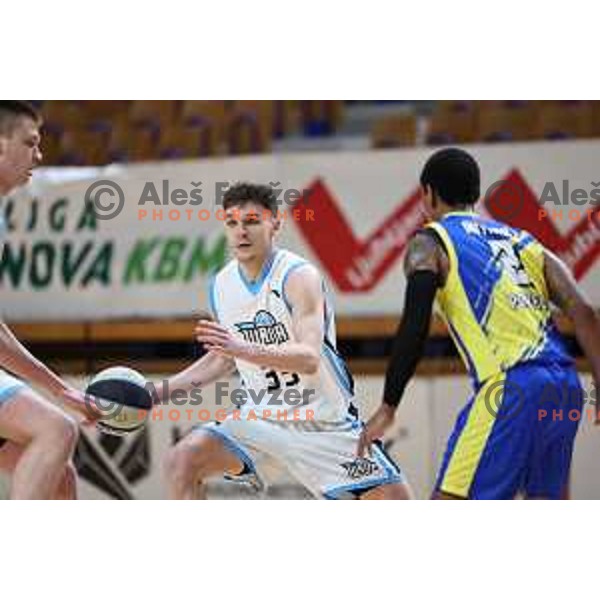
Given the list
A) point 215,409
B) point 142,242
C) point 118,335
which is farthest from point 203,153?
point 215,409

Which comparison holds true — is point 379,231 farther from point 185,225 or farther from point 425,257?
point 425,257

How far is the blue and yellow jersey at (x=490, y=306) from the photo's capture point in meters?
5.06

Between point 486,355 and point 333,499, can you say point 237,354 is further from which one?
point 486,355

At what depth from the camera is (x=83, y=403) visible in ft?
19.1

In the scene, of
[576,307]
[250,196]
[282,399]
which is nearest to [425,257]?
[576,307]

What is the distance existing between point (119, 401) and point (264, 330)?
65cm

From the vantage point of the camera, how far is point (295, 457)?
19.3ft

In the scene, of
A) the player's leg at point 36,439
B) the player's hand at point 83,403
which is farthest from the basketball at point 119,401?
the player's leg at point 36,439

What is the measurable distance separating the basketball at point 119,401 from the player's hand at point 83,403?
0.05 ft

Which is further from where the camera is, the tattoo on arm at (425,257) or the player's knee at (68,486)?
the player's knee at (68,486)

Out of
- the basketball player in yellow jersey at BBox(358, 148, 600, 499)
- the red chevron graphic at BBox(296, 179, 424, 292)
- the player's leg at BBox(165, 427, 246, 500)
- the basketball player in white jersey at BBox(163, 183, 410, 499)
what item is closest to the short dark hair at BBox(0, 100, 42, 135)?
the basketball player in white jersey at BBox(163, 183, 410, 499)

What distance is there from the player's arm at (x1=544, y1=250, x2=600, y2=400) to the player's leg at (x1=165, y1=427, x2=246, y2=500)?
1.45m

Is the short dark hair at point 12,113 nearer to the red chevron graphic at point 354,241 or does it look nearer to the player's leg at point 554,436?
the red chevron graphic at point 354,241
